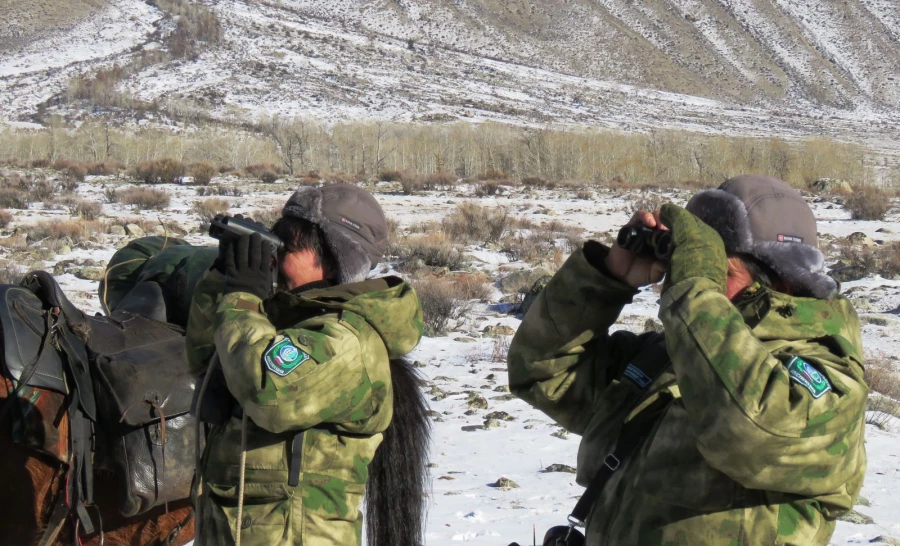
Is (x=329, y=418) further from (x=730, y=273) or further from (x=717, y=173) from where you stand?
(x=717, y=173)

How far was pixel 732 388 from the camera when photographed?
152cm

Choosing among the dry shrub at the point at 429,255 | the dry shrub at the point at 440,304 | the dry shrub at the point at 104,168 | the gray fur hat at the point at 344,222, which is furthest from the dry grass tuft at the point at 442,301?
the dry shrub at the point at 104,168

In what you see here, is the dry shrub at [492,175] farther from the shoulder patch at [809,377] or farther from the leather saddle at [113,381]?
the shoulder patch at [809,377]

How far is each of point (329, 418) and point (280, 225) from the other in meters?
0.56

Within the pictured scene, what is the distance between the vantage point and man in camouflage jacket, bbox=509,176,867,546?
1.54 meters

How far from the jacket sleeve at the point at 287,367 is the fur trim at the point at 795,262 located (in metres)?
0.92

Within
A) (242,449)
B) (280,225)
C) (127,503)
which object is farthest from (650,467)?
(127,503)

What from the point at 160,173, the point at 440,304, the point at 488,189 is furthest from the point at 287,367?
the point at 160,173

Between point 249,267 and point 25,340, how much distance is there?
1.03 m

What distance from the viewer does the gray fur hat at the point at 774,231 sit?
1.73m

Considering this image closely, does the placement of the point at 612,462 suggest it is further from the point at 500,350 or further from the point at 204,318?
the point at 500,350

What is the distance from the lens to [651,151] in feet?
99.3

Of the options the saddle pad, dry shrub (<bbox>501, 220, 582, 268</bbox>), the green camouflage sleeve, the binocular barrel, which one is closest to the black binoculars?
the binocular barrel

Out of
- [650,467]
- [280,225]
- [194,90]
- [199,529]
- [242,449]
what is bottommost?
[194,90]
